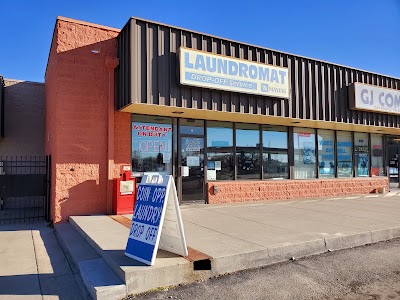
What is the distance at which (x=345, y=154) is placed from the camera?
14414 millimetres

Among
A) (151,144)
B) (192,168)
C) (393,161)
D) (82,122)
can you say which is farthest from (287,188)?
(82,122)

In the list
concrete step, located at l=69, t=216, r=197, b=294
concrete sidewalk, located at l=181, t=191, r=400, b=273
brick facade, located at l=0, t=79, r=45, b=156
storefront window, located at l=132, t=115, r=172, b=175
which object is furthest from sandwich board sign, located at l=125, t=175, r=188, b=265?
brick facade, located at l=0, t=79, r=45, b=156

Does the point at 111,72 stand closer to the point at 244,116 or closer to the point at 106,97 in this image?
the point at 106,97

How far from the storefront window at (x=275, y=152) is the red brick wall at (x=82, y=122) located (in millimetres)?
5365

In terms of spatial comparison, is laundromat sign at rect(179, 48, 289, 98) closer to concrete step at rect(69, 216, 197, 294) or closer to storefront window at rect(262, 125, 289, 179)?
storefront window at rect(262, 125, 289, 179)

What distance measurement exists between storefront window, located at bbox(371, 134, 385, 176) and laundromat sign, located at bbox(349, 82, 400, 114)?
2362mm

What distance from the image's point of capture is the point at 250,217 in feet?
27.8

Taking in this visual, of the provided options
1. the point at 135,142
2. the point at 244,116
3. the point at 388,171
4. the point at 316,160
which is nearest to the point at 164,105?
the point at 135,142

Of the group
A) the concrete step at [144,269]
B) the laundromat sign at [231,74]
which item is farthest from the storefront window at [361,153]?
the concrete step at [144,269]

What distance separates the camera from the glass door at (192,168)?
1032 cm

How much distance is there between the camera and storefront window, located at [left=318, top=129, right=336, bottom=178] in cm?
1361

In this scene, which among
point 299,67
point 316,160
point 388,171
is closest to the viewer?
point 299,67

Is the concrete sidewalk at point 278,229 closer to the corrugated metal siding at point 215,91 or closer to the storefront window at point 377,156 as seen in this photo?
the corrugated metal siding at point 215,91

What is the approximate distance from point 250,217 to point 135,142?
3.87m
